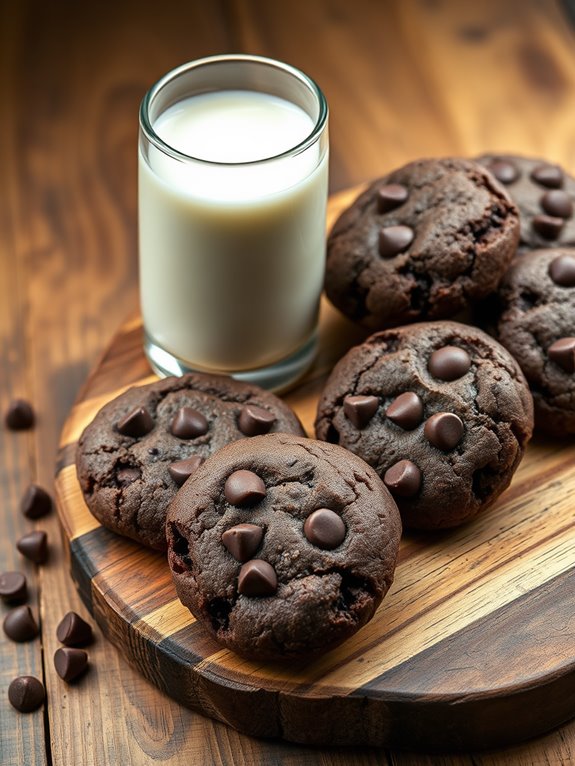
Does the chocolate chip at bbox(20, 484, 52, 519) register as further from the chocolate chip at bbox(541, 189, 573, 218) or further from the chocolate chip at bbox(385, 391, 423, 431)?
the chocolate chip at bbox(541, 189, 573, 218)

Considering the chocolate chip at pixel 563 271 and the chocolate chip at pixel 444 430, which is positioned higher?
the chocolate chip at pixel 563 271

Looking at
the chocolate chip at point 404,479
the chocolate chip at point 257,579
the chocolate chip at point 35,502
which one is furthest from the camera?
the chocolate chip at point 35,502

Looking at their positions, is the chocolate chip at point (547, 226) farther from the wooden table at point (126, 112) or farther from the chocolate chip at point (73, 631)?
the chocolate chip at point (73, 631)

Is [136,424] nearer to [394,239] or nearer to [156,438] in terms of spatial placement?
[156,438]

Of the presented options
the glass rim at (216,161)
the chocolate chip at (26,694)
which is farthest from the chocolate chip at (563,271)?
the chocolate chip at (26,694)

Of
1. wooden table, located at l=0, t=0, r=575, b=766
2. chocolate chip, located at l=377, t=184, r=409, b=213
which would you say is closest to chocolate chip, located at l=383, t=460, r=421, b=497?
chocolate chip, located at l=377, t=184, r=409, b=213

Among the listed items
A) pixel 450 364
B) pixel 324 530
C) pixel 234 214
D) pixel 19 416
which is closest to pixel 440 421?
pixel 450 364

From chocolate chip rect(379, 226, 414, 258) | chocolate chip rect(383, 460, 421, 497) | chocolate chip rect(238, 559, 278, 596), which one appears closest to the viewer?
chocolate chip rect(238, 559, 278, 596)
